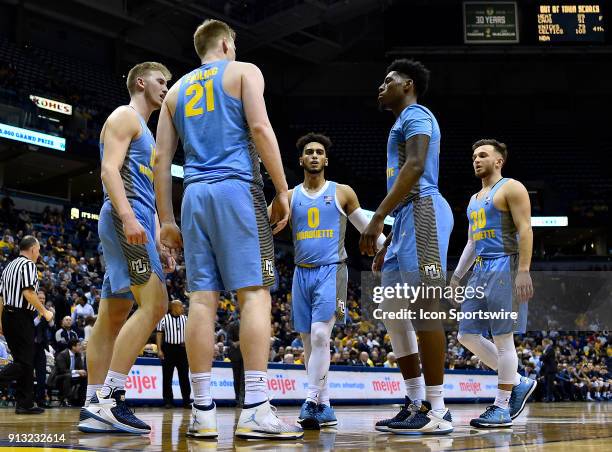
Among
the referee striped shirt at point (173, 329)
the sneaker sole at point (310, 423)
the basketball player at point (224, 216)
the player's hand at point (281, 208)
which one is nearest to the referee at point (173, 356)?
the referee striped shirt at point (173, 329)

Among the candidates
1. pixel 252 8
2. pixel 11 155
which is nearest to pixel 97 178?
pixel 11 155

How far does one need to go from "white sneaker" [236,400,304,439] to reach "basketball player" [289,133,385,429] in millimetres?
1749

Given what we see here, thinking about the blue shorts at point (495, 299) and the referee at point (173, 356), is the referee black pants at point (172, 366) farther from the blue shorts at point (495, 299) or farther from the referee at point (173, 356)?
the blue shorts at point (495, 299)

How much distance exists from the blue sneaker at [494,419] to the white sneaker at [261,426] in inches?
67.7

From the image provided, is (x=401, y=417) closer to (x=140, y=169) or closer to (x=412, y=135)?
(x=412, y=135)

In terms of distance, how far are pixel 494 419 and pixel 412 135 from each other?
193 cm

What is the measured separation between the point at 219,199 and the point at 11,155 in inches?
785

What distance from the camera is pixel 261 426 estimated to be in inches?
139

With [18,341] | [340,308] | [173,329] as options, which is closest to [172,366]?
[173,329]

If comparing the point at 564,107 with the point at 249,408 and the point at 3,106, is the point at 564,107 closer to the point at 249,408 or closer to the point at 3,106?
the point at 3,106

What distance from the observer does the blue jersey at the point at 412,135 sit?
175 inches

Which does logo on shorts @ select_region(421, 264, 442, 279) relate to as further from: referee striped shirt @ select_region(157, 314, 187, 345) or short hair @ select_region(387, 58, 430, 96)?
referee striped shirt @ select_region(157, 314, 187, 345)

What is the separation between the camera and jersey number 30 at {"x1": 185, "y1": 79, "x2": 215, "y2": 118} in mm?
3887

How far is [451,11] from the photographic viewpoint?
25.3m
